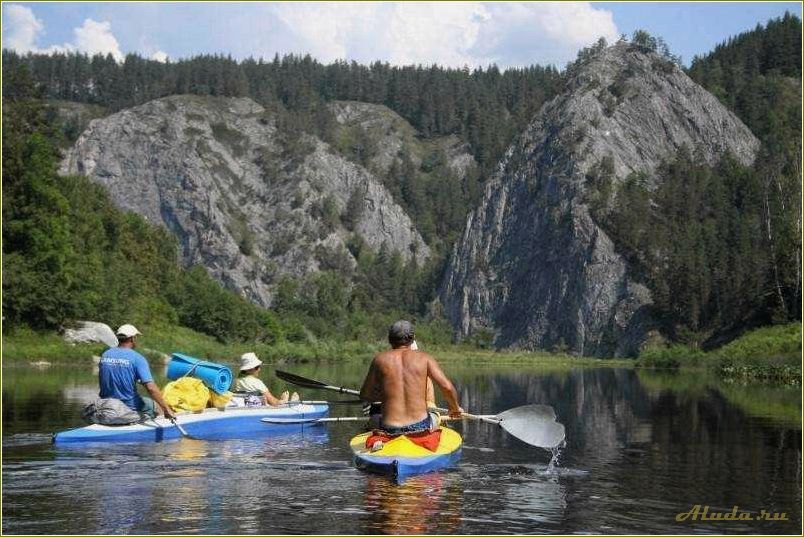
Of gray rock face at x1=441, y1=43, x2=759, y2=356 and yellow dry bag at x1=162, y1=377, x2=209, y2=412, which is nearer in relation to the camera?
yellow dry bag at x1=162, y1=377, x2=209, y2=412

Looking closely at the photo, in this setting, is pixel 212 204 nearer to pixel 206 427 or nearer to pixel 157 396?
pixel 206 427

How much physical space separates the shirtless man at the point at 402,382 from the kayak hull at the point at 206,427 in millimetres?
5834

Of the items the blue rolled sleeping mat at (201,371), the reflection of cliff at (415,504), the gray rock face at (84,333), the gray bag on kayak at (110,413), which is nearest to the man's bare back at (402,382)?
the reflection of cliff at (415,504)

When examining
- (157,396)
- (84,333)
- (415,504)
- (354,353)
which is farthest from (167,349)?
(415,504)

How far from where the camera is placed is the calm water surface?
12875mm

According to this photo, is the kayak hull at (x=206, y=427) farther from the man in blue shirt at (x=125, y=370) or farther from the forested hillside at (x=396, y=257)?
the forested hillside at (x=396, y=257)

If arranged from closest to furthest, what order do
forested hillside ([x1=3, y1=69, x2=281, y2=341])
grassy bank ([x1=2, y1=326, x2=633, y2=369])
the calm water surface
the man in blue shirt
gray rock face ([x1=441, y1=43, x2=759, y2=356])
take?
the calm water surface < the man in blue shirt < grassy bank ([x1=2, y1=326, x2=633, y2=369]) < forested hillside ([x1=3, y1=69, x2=281, y2=341]) < gray rock face ([x1=441, y1=43, x2=759, y2=356])

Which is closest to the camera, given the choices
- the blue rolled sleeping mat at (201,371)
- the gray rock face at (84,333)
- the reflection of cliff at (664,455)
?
the reflection of cliff at (664,455)

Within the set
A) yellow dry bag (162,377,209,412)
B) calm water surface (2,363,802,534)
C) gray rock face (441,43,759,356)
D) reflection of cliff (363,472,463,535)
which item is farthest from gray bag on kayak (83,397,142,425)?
gray rock face (441,43,759,356)

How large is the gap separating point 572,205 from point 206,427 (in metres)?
137

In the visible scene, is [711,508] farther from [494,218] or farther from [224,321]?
[494,218]

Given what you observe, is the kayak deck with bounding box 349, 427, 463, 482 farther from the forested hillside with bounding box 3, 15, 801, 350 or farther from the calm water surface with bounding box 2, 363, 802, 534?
the forested hillside with bounding box 3, 15, 801, 350

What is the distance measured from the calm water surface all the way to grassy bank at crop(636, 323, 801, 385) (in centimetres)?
2768

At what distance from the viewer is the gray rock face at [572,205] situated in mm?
145750
